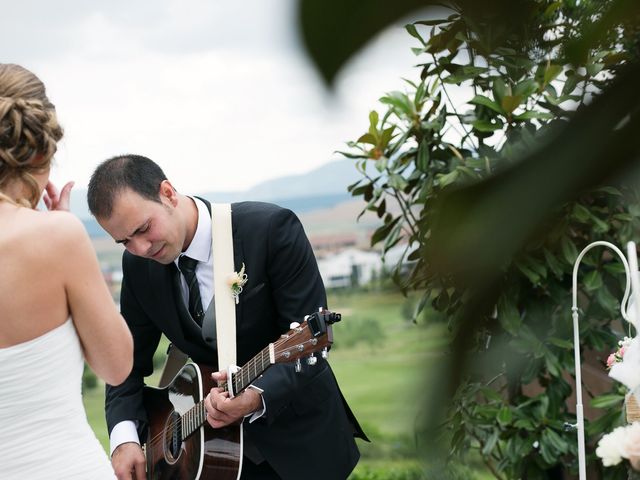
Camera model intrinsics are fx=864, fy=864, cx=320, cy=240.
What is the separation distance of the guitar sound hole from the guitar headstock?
0.62m

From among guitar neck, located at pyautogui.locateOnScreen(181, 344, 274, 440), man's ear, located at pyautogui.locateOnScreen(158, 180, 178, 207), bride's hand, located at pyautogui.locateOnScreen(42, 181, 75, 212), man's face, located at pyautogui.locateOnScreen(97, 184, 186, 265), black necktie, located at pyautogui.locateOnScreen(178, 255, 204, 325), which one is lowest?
guitar neck, located at pyautogui.locateOnScreen(181, 344, 274, 440)

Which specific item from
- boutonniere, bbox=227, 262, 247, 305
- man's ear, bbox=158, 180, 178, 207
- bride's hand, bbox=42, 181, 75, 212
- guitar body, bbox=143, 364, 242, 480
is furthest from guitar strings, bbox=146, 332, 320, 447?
bride's hand, bbox=42, 181, 75, 212

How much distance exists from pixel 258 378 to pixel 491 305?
6.35ft

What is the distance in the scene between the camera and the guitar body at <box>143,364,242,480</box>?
229cm

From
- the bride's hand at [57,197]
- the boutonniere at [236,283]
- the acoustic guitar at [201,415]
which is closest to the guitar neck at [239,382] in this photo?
the acoustic guitar at [201,415]

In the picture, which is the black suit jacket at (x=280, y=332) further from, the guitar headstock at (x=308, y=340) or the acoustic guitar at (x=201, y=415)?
the guitar headstock at (x=308, y=340)

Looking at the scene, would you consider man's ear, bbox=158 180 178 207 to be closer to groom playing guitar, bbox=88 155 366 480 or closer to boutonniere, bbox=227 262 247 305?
groom playing guitar, bbox=88 155 366 480

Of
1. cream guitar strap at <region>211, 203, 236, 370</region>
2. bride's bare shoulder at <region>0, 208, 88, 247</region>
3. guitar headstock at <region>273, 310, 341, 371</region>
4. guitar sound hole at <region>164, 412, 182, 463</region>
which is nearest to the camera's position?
bride's bare shoulder at <region>0, 208, 88, 247</region>

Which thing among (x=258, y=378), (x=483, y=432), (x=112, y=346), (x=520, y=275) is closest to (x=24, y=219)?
(x=112, y=346)

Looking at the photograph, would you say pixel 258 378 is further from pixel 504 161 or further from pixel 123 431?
pixel 504 161

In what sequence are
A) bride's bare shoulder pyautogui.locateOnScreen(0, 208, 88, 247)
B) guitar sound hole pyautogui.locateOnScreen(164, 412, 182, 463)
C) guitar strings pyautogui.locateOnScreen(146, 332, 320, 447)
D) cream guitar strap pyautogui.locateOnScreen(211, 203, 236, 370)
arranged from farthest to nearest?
guitar sound hole pyautogui.locateOnScreen(164, 412, 182, 463) < cream guitar strap pyautogui.locateOnScreen(211, 203, 236, 370) < guitar strings pyautogui.locateOnScreen(146, 332, 320, 447) < bride's bare shoulder pyautogui.locateOnScreen(0, 208, 88, 247)

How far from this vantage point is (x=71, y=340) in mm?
1447

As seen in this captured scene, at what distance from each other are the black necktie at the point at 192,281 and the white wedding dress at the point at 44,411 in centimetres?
88

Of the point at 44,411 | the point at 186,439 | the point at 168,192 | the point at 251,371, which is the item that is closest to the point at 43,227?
the point at 44,411
